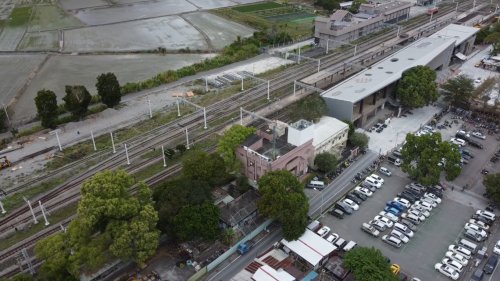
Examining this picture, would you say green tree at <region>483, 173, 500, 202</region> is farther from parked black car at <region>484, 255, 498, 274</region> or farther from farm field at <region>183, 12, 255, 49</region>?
farm field at <region>183, 12, 255, 49</region>

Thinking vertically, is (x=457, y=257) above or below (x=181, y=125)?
below

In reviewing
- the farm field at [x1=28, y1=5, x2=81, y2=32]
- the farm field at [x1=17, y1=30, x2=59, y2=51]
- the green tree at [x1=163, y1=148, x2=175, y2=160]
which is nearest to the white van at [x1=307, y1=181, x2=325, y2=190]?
the green tree at [x1=163, y1=148, x2=175, y2=160]

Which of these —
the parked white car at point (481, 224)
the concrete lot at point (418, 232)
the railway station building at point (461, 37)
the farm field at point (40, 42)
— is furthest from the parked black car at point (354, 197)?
the farm field at point (40, 42)

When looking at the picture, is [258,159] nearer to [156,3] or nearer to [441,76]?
[441,76]

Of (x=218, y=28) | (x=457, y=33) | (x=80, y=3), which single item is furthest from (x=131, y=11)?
(x=457, y=33)

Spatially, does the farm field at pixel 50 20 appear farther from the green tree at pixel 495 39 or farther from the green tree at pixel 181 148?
the green tree at pixel 495 39

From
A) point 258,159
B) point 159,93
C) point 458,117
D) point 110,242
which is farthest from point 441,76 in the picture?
point 110,242

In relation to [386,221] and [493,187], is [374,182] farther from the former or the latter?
[493,187]
